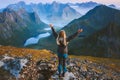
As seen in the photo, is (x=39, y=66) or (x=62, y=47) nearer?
(x=62, y=47)

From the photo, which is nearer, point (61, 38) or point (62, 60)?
point (61, 38)

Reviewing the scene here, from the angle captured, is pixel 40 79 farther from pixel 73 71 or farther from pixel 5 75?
pixel 73 71

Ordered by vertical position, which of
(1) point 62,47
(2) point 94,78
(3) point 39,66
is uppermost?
(1) point 62,47

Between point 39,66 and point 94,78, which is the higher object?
point 39,66

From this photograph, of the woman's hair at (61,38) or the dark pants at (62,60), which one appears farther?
the dark pants at (62,60)

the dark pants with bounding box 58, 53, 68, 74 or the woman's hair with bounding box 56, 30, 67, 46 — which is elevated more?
the woman's hair with bounding box 56, 30, 67, 46

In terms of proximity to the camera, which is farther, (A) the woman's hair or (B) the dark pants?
(B) the dark pants

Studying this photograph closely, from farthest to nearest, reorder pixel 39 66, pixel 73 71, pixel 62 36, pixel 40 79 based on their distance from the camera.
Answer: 1. pixel 73 71
2. pixel 39 66
3. pixel 40 79
4. pixel 62 36

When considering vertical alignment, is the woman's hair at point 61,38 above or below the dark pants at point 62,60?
above

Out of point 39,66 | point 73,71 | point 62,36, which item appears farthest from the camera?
point 73,71

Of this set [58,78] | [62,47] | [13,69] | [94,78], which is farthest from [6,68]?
[94,78]

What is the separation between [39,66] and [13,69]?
259 cm

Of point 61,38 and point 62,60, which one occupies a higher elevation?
point 61,38

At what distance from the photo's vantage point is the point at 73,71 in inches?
1152
